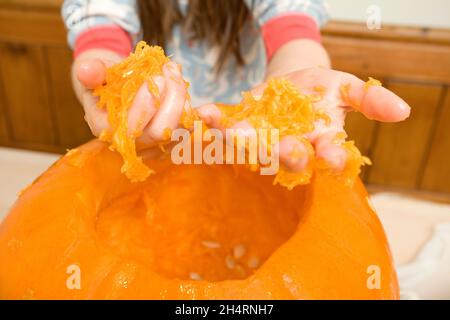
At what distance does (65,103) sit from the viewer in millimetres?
1425

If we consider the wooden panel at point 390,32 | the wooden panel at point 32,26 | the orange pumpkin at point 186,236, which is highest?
the wooden panel at point 32,26

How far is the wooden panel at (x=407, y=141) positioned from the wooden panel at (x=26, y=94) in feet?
3.08

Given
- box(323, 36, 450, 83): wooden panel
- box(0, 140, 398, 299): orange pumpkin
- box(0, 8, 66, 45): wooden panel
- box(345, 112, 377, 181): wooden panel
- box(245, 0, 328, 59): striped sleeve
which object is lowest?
box(0, 140, 398, 299): orange pumpkin

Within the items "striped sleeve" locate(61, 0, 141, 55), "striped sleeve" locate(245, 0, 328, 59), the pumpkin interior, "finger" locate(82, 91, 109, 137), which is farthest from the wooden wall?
"finger" locate(82, 91, 109, 137)

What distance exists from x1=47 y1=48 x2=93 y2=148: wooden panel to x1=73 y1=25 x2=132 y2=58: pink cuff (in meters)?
0.60

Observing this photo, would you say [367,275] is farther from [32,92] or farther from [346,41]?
[32,92]

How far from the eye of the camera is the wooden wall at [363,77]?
1217mm

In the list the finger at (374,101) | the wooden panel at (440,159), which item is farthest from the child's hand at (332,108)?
the wooden panel at (440,159)

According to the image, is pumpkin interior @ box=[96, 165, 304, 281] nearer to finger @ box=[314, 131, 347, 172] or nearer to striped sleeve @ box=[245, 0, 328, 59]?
finger @ box=[314, 131, 347, 172]

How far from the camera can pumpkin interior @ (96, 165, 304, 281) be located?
59 centimetres

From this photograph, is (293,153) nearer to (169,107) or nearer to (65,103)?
(169,107)

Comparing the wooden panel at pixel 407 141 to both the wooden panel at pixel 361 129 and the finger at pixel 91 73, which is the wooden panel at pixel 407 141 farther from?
the finger at pixel 91 73

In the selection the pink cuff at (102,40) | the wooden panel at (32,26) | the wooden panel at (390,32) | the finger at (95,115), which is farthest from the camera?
the wooden panel at (32,26)

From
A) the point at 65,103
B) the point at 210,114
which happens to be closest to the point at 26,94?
the point at 65,103
